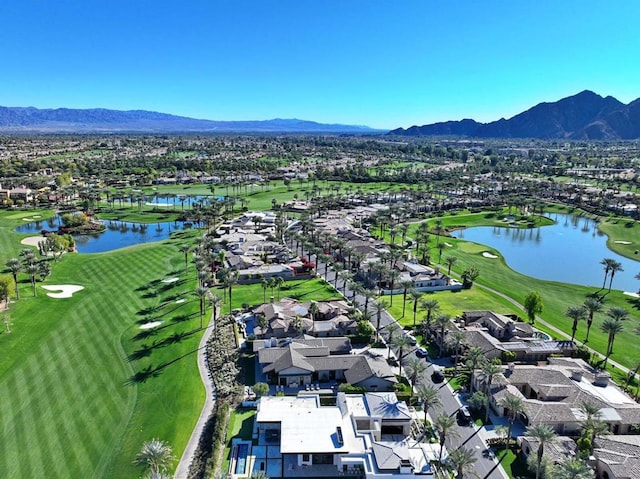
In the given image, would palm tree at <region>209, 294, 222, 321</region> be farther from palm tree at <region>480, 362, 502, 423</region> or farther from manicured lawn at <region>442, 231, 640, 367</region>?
manicured lawn at <region>442, 231, 640, 367</region>

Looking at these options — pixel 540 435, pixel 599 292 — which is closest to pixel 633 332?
pixel 599 292

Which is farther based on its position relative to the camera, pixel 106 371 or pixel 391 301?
pixel 391 301

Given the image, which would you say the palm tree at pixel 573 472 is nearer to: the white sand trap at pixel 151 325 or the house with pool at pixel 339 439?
the house with pool at pixel 339 439

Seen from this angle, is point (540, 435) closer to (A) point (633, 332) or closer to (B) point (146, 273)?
(A) point (633, 332)

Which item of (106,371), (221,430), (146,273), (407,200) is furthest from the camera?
(407,200)

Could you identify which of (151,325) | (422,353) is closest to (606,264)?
(422,353)

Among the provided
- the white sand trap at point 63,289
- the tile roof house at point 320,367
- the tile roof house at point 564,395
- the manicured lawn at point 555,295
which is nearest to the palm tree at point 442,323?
the tile roof house at point 320,367
